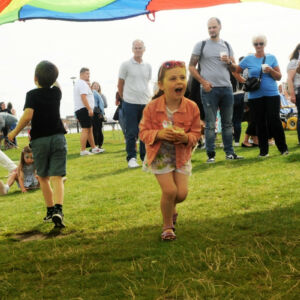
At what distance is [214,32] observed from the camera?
300 inches

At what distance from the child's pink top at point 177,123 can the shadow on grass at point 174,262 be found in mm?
638

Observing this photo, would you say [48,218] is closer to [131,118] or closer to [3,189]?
[3,189]

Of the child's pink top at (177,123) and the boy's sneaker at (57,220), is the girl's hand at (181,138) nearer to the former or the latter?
the child's pink top at (177,123)

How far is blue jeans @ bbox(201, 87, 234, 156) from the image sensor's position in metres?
7.78

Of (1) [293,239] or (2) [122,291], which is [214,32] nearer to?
(1) [293,239]

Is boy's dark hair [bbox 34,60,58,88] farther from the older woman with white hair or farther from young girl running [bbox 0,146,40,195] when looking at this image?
the older woman with white hair

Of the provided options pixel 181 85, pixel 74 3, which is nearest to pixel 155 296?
pixel 181 85

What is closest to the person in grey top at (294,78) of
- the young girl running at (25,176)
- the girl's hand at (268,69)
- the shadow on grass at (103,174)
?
the girl's hand at (268,69)

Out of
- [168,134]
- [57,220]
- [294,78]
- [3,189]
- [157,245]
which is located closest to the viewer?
[157,245]

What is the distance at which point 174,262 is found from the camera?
3.13 meters

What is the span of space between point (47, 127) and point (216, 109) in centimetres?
380

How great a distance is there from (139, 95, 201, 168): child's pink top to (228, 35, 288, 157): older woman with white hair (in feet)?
13.2

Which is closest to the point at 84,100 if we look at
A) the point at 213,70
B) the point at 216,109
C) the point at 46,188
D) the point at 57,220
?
the point at 216,109

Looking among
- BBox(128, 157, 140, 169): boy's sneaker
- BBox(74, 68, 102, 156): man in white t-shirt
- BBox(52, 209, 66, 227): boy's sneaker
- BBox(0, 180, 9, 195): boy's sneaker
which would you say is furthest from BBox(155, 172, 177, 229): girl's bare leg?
BBox(74, 68, 102, 156): man in white t-shirt
